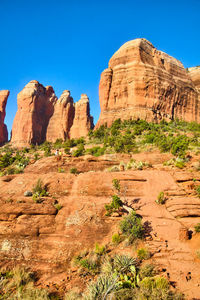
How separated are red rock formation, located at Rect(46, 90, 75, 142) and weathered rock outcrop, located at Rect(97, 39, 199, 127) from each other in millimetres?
15952

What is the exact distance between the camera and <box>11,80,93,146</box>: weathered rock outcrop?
54.7 m

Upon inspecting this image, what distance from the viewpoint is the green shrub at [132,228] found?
31.1ft

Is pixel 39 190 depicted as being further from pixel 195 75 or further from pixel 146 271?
pixel 195 75

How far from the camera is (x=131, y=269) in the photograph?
739cm

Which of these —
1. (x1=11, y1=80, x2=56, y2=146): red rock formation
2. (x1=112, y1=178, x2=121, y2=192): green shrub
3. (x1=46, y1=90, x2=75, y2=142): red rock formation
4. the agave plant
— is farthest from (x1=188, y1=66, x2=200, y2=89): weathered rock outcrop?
the agave plant

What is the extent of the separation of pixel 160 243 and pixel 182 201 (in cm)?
383

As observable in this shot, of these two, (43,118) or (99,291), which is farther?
(43,118)

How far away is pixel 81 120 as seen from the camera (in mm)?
54531

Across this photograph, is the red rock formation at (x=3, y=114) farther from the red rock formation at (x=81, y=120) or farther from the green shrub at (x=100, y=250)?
the green shrub at (x=100, y=250)

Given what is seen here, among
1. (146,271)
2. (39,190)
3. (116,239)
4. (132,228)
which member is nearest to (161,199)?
(132,228)

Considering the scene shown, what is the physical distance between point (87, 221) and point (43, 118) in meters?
54.3

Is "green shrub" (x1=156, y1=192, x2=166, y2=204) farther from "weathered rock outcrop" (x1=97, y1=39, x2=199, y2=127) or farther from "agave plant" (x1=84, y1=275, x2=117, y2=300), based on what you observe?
"weathered rock outcrop" (x1=97, y1=39, x2=199, y2=127)

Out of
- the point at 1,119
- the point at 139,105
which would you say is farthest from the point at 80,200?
the point at 1,119

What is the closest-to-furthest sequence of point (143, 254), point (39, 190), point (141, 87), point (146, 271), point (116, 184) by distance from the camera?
1. point (146, 271)
2. point (143, 254)
3. point (39, 190)
4. point (116, 184)
5. point (141, 87)
